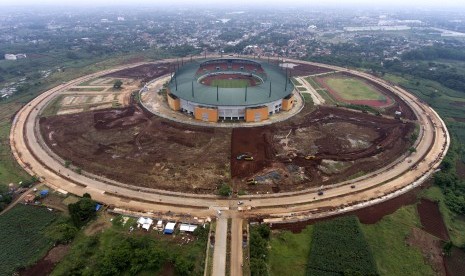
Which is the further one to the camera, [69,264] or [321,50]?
[321,50]

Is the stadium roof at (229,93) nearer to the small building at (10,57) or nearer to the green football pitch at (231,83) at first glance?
the green football pitch at (231,83)

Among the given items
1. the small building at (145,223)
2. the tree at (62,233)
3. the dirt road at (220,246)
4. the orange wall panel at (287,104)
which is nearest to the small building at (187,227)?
the dirt road at (220,246)

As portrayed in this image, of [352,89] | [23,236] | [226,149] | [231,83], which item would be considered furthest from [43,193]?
[352,89]

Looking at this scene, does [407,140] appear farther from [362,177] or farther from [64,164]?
[64,164]

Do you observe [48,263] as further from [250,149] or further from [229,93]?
[229,93]

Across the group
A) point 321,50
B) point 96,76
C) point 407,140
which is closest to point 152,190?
point 407,140
